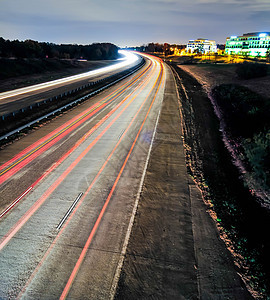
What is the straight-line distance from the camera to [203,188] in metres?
12.3

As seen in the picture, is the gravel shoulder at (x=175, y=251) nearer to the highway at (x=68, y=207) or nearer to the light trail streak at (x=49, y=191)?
the highway at (x=68, y=207)

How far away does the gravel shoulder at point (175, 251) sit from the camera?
23.3ft

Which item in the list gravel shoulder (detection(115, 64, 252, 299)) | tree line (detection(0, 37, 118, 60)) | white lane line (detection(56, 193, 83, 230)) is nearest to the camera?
gravel shoulder (detection(115, 64, 252, 299))

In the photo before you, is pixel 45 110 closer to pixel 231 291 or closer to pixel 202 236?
pixel 202 236

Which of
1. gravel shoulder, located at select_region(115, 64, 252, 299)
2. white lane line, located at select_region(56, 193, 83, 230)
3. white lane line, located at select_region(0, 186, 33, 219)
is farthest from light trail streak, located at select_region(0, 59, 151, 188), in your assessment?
gravel shoulder, located at select_region(115, 64, 252, 299)

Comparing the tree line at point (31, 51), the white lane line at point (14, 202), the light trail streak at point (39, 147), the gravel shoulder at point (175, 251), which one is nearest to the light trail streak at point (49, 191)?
the white lane line at point (14, 202)

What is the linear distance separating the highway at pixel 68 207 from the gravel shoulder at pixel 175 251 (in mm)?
630

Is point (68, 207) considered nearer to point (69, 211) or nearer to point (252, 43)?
point (69, 211)

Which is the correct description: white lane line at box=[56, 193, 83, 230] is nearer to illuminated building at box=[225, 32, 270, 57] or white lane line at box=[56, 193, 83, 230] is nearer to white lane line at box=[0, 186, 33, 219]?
white lane line at box=[0, 186, 33, 219]

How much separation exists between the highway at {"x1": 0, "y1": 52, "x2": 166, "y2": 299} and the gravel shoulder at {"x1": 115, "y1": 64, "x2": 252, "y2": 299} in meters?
0.63

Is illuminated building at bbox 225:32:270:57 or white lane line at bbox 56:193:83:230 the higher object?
illuminated building at bbox 225:32:270:57

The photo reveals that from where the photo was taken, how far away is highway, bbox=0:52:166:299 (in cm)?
733

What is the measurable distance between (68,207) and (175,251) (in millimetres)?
5598

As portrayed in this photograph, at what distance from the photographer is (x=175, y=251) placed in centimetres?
838
